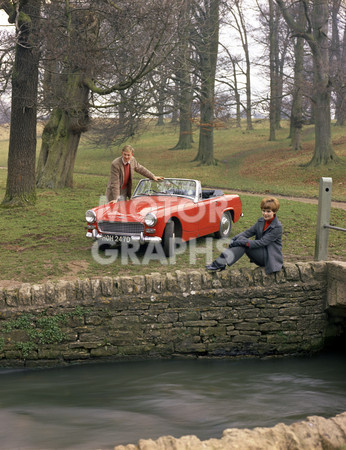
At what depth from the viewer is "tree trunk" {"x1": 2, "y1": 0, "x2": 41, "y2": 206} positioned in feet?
53.7

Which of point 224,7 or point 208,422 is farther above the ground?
point 224,7

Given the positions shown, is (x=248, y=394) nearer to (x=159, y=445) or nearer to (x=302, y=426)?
(x=302, y=426)

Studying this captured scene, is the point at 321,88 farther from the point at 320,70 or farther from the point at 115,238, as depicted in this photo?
the point at 115,238

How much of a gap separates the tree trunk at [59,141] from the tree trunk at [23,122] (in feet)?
12.7

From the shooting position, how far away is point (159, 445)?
425 centimetres

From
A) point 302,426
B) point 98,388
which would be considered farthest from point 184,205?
point 302,426

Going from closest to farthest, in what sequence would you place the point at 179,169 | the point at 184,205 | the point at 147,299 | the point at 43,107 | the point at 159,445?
the point at 159,445
the point at 147,299
the point at 184,205
the point at 43,107
the point at 179,169

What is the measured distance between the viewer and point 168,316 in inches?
A: 311

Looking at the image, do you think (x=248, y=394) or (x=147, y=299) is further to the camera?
(x=147, y=299)

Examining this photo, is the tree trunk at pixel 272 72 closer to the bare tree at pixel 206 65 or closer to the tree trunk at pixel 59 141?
the bare tree at pixel 206 65

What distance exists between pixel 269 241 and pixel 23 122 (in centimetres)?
1086

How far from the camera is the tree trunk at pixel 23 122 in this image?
16.4m

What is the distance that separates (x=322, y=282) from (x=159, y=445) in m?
4.76

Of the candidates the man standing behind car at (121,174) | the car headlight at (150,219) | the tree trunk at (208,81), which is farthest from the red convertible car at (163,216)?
the tree trunk at (208,81)
